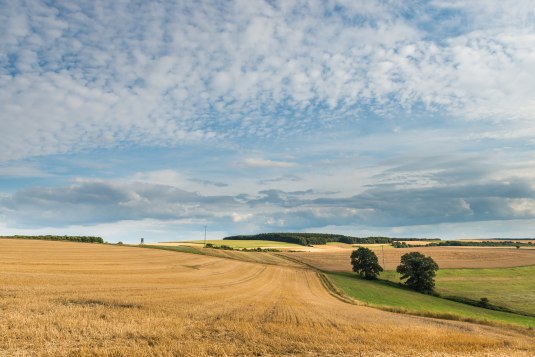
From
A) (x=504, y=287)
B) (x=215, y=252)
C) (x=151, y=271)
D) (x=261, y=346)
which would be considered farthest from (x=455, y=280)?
(x=261, y=346)

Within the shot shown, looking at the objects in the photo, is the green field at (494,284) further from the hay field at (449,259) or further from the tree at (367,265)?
the hay field at (449,259)

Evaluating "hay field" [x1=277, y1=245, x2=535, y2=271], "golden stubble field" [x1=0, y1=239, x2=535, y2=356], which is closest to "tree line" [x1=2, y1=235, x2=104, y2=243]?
"hay field" [x1=277, y1=245, x2=535, y2=271]

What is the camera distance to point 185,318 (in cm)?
2183

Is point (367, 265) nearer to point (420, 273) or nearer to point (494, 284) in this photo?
point (420, 273)

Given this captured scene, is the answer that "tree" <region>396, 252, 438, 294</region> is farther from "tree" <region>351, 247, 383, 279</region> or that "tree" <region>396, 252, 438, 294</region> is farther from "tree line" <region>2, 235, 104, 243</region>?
"tree line" <region>2, 235, 104, 243</region>

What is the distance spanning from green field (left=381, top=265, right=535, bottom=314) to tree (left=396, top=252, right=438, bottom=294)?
2.75 meters

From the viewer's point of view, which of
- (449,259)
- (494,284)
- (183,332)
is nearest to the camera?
(183,332)

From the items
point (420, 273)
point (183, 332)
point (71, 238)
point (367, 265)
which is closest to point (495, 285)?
point (420, 273)

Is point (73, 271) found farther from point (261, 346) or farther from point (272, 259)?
point (272, 259)

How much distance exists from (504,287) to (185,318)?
84.1 metres

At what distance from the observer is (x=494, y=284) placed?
86.1m

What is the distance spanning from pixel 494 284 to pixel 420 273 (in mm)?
18140

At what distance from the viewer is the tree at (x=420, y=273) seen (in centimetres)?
8228

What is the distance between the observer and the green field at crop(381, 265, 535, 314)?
69.3 meters
